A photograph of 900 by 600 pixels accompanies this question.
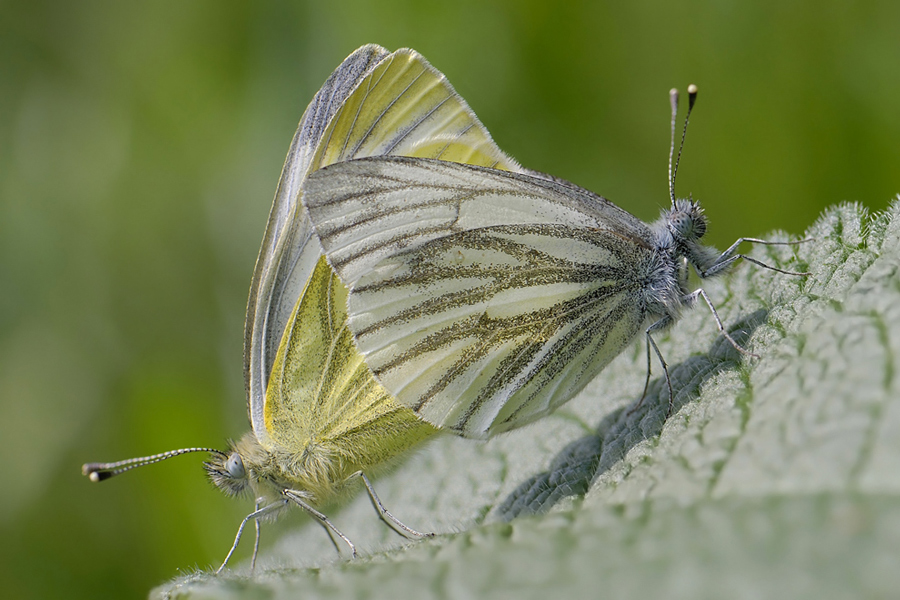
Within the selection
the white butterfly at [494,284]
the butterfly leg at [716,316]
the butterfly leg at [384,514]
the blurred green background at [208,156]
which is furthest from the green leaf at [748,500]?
the blurred green background at [208,156]

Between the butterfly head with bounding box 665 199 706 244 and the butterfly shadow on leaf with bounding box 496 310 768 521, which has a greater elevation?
the butterfly head with bounding box 665 199 706 244

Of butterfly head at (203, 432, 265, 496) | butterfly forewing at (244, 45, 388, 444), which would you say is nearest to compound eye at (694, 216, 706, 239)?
butterfly forewing at (244, 45, 388, 444)

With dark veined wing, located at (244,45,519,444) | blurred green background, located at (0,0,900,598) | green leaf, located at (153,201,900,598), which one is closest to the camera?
green leaf, located at (153,201,900,598)

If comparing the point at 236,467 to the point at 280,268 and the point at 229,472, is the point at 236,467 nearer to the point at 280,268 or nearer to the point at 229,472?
the point at 229,472

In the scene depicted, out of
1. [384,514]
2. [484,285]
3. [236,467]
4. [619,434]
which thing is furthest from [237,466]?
[619,434]

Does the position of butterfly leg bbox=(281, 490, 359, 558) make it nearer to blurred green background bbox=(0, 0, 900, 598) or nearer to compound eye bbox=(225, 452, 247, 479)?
compound eye bbox=(225, 452, 247, 479)

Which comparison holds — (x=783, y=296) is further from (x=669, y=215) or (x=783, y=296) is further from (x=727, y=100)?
(x=727, y=100)

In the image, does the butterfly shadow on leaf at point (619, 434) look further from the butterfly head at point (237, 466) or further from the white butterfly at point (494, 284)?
the butterfly head at point (237, 466)
